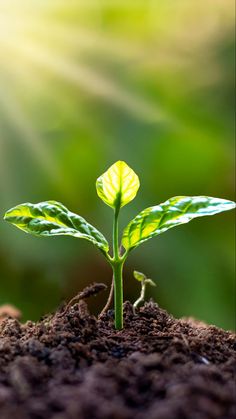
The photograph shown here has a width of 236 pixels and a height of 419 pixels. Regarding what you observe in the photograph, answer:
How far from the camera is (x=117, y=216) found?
0.88 metres

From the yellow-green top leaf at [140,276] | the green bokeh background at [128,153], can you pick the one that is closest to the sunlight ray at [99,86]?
the green bokeh background at [128,153]

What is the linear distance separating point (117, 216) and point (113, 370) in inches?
11.3

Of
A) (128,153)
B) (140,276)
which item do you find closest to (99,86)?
(128,153)

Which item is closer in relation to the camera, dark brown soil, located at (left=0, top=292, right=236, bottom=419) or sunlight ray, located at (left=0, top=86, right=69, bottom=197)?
dark brown soil, located at (left=0, top=292, right=236, bottom=419)

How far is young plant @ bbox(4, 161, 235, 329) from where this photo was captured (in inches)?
34.5

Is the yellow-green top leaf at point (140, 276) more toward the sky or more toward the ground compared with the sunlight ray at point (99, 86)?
more toward the ground

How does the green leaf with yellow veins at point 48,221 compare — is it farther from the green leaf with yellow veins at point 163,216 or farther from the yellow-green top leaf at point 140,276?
the yellow-green top leaf at point 140,276

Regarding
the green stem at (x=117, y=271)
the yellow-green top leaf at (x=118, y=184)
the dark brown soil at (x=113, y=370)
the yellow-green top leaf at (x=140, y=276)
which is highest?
the yellow-green top leaf at (x=118, y=184)

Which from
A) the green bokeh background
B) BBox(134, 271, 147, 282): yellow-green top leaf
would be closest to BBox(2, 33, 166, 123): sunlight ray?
the green bokeh background

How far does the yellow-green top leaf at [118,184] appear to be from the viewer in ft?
2.94

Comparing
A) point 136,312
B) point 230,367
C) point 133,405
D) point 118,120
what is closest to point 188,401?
point 133,405

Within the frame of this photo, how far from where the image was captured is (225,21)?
2891 millimetres

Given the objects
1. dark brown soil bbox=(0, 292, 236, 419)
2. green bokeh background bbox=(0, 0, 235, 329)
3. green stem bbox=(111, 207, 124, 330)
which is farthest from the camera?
green bokeh background bbox=(0, 0, 235, 329)

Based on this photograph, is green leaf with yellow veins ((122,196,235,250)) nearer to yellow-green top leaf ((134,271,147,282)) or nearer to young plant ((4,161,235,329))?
young plant ((4,161,235,329))
